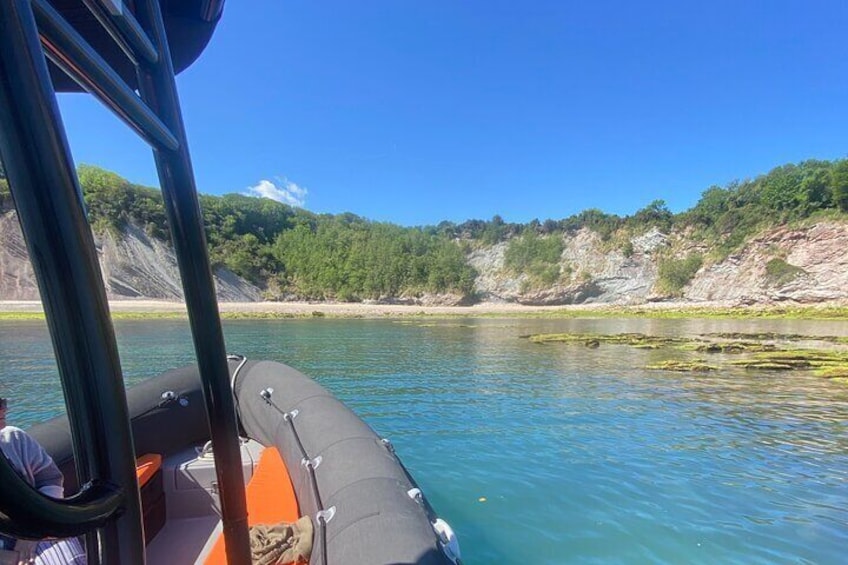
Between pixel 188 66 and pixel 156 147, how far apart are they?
0.54 m

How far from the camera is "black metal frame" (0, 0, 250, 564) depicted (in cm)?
57

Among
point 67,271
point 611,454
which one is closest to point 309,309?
point 611,454

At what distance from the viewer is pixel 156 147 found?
0.92 metres

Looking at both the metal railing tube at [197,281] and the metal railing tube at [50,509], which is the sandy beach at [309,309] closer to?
the metal railing tube at [197,281]

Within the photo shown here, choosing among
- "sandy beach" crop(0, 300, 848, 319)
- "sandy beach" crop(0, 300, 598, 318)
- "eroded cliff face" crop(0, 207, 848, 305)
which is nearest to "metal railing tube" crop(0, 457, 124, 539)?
"sandy beach" crop(0, 300, 598, 318)

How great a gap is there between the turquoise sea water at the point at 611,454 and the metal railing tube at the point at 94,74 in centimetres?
62

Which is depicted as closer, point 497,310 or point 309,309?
point 309,309

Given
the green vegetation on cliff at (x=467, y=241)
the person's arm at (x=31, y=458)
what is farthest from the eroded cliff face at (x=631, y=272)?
the person's arm at (x=31, y=458)

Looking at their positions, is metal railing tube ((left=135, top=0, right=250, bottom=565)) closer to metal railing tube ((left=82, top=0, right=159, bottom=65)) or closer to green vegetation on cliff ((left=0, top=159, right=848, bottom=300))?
metal railing tube ((left=82, top=0, right=159, bottom=65))

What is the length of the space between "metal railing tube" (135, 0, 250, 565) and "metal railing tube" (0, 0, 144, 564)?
10.8 inches

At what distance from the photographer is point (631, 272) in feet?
242

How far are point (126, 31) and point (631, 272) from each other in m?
80.5

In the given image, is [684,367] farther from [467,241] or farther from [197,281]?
[467,241]

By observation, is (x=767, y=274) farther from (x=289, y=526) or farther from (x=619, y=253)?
(x=289, y=526)
